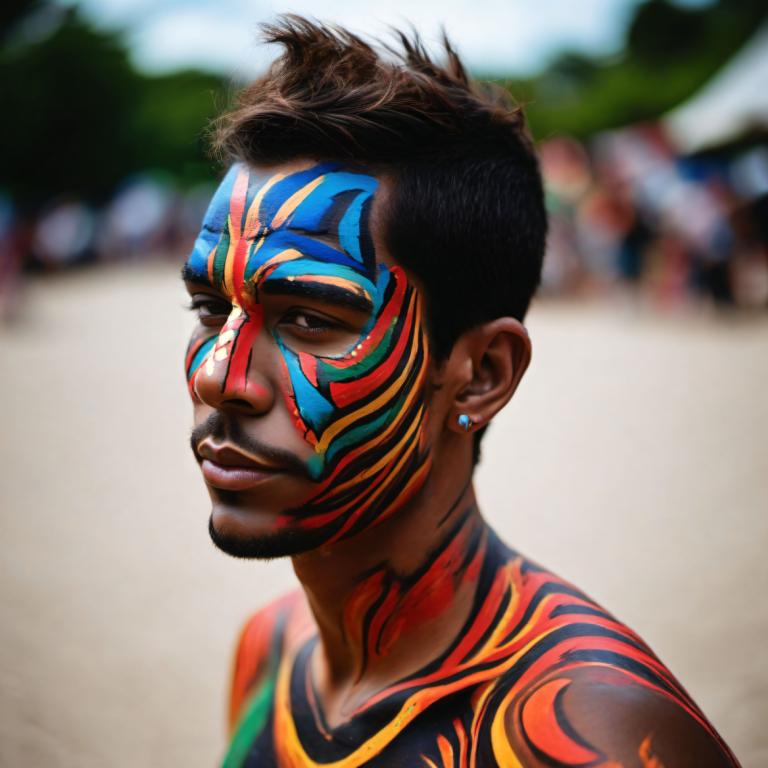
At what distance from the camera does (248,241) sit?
184 centimetres

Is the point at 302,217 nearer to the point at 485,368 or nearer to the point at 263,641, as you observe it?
the point at 485,368

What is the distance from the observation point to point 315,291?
1.76m

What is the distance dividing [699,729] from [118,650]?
4.40 m

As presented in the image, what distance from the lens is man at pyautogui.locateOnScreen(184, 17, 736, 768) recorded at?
68.9 inches

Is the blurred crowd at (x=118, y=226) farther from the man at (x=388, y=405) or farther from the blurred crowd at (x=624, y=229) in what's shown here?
the man at (x=388, y=405)

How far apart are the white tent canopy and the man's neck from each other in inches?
740

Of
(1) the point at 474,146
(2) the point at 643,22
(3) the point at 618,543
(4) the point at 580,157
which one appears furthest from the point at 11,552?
(2) the point at 643,22

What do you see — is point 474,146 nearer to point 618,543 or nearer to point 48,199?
point 618,543

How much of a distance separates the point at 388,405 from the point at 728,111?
19420mm

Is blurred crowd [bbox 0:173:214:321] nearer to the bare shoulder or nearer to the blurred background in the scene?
the blurred background

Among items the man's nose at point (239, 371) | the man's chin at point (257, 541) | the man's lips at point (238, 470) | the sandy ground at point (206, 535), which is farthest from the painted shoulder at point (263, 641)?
the sandy ground at point (206, 535)

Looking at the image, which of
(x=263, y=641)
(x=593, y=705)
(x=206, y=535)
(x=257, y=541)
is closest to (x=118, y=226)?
(x=206, y=535)

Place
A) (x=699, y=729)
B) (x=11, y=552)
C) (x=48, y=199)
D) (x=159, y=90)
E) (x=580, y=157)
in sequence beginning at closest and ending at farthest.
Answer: (x=699, y=729) → (x=11, y=552) → (x=580, y=157) → (x=48, y=199) → (x=159, y=90)

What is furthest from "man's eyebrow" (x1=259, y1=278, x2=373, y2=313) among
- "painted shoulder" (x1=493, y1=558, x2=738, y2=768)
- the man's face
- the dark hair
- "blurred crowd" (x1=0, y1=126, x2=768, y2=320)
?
"blurred crowd" (x1=0, y1=126, x2=768, y2=320)
